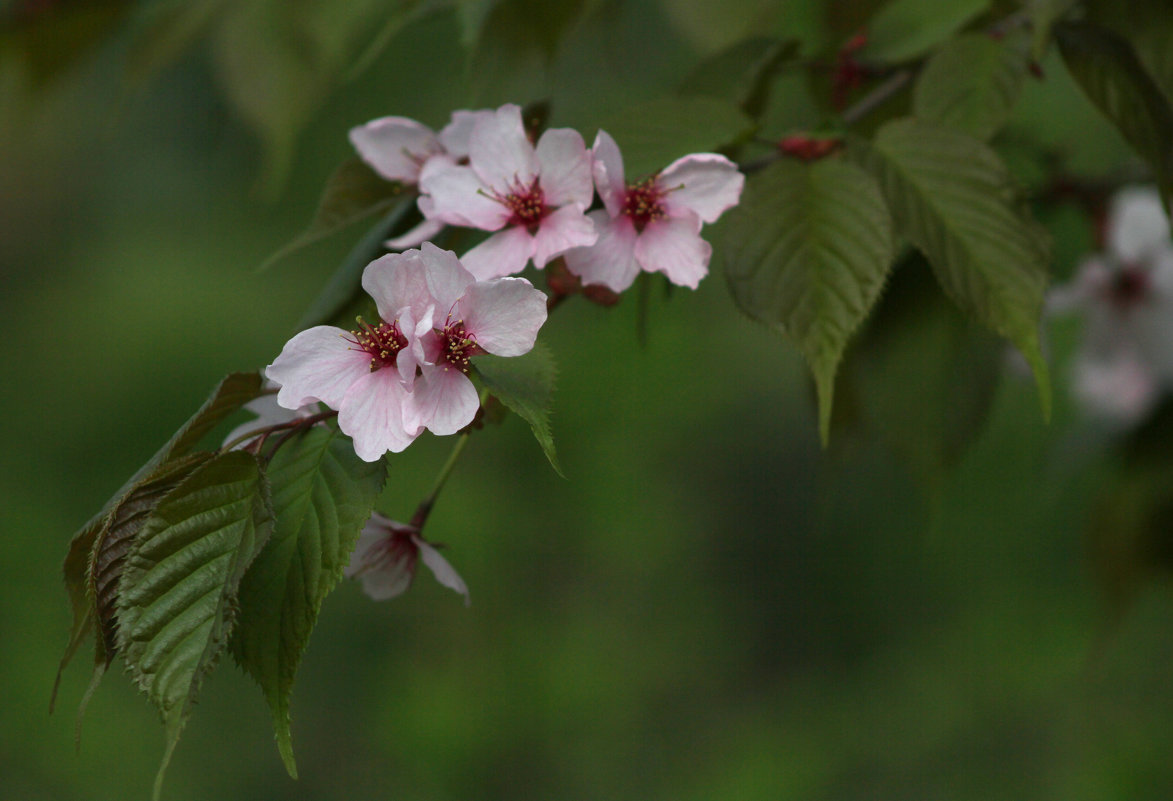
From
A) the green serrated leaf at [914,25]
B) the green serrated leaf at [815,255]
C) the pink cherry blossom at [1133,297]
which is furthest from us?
the pink cherry blossom at [1133,297]

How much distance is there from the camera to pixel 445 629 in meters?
2.81

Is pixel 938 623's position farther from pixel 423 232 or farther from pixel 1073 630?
pixel 423 232

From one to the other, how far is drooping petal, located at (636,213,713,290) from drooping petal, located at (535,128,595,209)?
29 millimetres

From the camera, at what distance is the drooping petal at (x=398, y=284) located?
1.17ft

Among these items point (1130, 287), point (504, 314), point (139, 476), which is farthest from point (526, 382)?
point (1130, 287)

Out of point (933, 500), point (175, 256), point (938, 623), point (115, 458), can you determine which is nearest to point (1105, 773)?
point (938, 623)

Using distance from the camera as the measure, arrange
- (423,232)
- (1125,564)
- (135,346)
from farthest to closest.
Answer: (135,346), (1125,564), (423,232)

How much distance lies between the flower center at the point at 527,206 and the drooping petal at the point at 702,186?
0.05 m

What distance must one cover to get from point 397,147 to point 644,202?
0.40 feet

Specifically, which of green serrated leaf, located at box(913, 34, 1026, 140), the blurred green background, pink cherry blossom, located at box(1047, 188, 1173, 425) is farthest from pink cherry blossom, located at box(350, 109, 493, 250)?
the blurred green background

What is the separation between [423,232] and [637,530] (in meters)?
2.56

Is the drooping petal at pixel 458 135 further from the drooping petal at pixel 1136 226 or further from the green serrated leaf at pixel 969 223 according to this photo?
the drooping petal at pixel 1136 226

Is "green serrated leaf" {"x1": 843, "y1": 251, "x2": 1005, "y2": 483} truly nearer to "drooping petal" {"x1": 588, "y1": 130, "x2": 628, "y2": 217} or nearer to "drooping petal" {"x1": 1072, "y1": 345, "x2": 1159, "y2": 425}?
"drooping petal" {"x1": 588, "y1": 130, "x2": 628, "y2": 217}

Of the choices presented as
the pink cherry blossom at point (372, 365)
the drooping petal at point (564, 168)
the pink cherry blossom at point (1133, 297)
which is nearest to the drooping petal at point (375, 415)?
the pink cherry blossom at point (372, 365)
